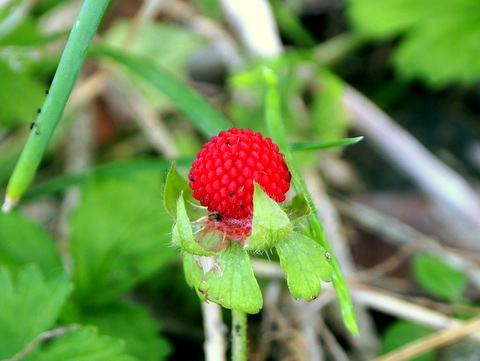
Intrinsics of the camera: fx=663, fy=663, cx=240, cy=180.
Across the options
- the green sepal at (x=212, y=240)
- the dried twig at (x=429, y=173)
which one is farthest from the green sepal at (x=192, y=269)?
the dried twig at (x=429, y=173)

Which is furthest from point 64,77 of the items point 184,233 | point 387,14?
point 387,14

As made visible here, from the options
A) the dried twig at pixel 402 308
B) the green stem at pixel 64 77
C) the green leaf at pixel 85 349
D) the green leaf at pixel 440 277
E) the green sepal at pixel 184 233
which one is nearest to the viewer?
the green sepal at pixel 184 233

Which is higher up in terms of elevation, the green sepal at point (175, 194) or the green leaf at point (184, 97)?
the green leaf at point (184, 97)

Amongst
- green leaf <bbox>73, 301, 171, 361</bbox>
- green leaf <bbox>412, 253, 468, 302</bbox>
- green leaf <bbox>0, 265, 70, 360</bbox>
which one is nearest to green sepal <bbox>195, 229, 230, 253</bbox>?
green leaf <bbox>0, 265, 70, 360</bbox>

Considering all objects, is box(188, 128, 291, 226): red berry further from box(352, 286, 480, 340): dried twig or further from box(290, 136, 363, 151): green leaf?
box(352, 286, 480, 340): dried twig

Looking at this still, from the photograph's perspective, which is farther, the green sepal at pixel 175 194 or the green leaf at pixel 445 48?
the green leaf at pixel 445 48

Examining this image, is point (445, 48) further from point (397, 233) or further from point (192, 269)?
point (192, 269)

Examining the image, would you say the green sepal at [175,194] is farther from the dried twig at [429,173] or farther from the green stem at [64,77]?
the dried twig at [429,173]
